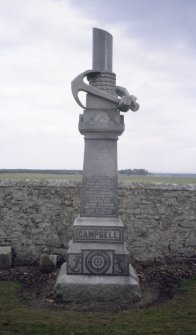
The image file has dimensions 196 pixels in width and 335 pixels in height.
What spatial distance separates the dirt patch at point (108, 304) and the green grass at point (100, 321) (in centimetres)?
24

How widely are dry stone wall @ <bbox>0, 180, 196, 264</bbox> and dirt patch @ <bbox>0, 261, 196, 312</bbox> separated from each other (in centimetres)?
45

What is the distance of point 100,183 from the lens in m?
6.30

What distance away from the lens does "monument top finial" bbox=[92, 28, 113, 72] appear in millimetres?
6320

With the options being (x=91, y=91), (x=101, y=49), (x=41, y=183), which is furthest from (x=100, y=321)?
(x=101, y=49)

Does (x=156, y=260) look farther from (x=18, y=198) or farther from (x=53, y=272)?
(x=18, y=198)

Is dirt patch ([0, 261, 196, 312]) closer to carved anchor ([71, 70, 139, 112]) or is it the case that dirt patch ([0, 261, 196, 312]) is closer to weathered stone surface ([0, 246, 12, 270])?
weathered stone surface ([0, 246, 12, 270])

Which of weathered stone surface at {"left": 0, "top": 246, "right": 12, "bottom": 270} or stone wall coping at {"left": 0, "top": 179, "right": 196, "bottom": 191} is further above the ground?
stone wall coping at {"left": 0, "top": 179, "right": 196, "bottom": 191}

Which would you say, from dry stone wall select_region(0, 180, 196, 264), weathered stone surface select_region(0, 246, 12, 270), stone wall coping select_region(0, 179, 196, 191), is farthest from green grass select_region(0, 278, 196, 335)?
stone wall coping select_region(0, 179, 196, 191)

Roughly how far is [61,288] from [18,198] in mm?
3127

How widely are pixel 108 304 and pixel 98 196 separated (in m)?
1.75

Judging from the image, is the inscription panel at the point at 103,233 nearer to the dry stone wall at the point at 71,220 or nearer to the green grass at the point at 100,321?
the green grass at the point at 100,321

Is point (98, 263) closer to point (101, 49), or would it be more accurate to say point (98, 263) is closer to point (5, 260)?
point (5, 260)

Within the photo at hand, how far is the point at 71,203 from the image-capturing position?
846 cm

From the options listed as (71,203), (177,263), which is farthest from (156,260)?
(71,203)
